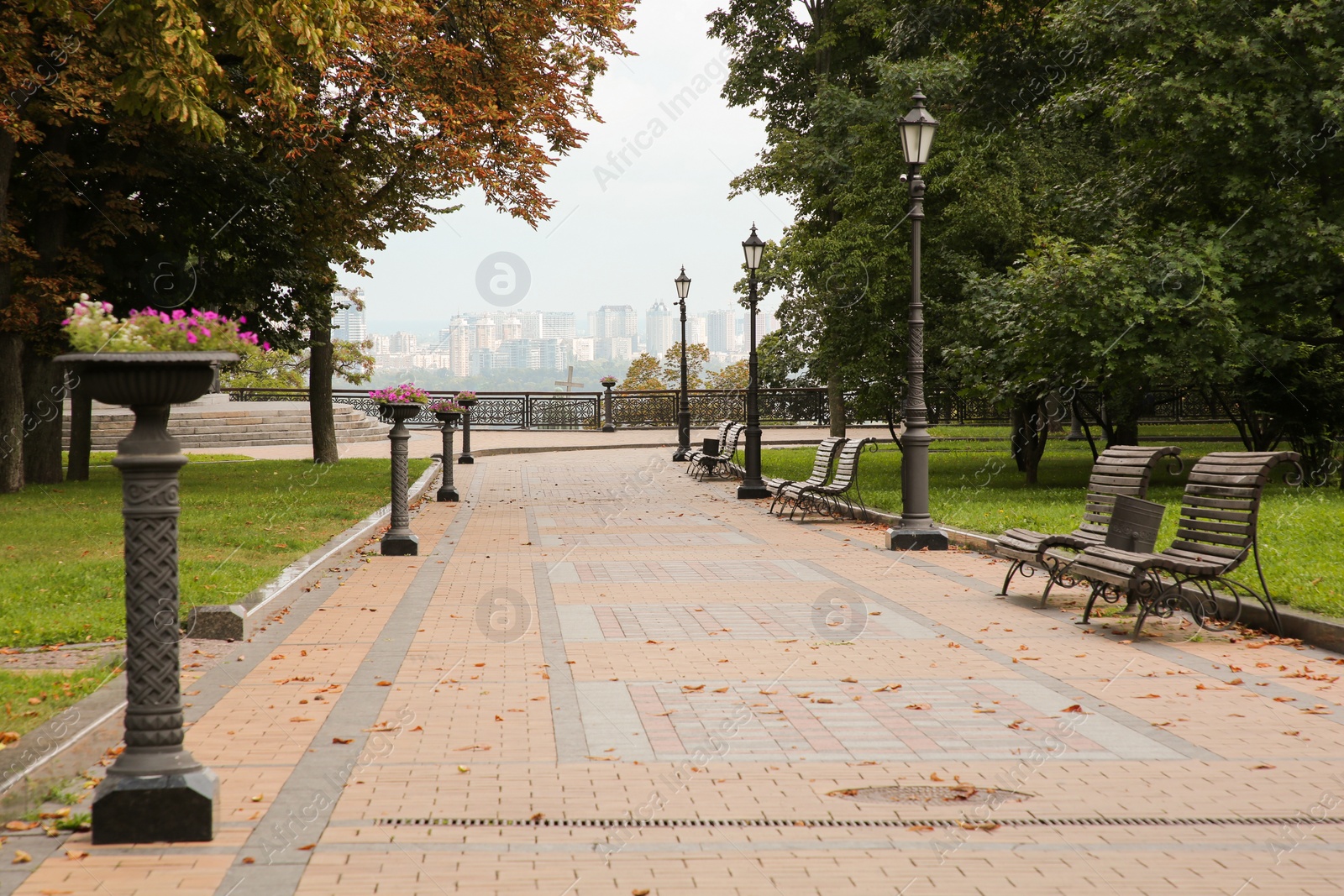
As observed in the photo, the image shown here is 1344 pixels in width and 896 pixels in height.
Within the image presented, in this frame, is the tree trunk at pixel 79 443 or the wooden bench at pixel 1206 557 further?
the tree trunk at pixel 79 443

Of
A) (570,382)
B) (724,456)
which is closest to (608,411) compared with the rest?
(570,382)

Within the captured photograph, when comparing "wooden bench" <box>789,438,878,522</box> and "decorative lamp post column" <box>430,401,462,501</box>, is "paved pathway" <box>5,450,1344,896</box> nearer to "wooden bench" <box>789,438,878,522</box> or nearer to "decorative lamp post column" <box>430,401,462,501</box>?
"wooden bench" <box>789,438,878,522</box>

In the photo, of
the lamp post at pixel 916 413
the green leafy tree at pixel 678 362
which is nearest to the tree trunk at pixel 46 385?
the lamp post at pixel 916 413

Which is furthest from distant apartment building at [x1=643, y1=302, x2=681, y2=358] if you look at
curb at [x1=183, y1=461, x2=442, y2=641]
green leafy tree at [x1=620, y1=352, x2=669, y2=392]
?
curb at [x1=183, y1=461, x2=442, y2=641]

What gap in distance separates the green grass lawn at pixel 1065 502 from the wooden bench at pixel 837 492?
54cm

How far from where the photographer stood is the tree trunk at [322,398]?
2677 cm

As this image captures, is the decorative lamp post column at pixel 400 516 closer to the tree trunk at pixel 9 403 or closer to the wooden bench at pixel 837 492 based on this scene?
the wooden bench at pixel 837 492

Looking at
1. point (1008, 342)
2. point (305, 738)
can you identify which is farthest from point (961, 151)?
point (305, 738)

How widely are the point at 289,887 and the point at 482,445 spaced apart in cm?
3499

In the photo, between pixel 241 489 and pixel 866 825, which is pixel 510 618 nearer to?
pixel 866 825

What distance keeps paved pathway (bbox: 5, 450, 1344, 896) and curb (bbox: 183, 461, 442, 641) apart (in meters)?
0.23

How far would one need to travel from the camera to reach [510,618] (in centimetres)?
906

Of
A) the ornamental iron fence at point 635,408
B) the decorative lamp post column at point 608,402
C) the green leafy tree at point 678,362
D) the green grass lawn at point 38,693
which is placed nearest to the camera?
the green grass lawn at point 38,693

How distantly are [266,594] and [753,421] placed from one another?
12.8 meters
